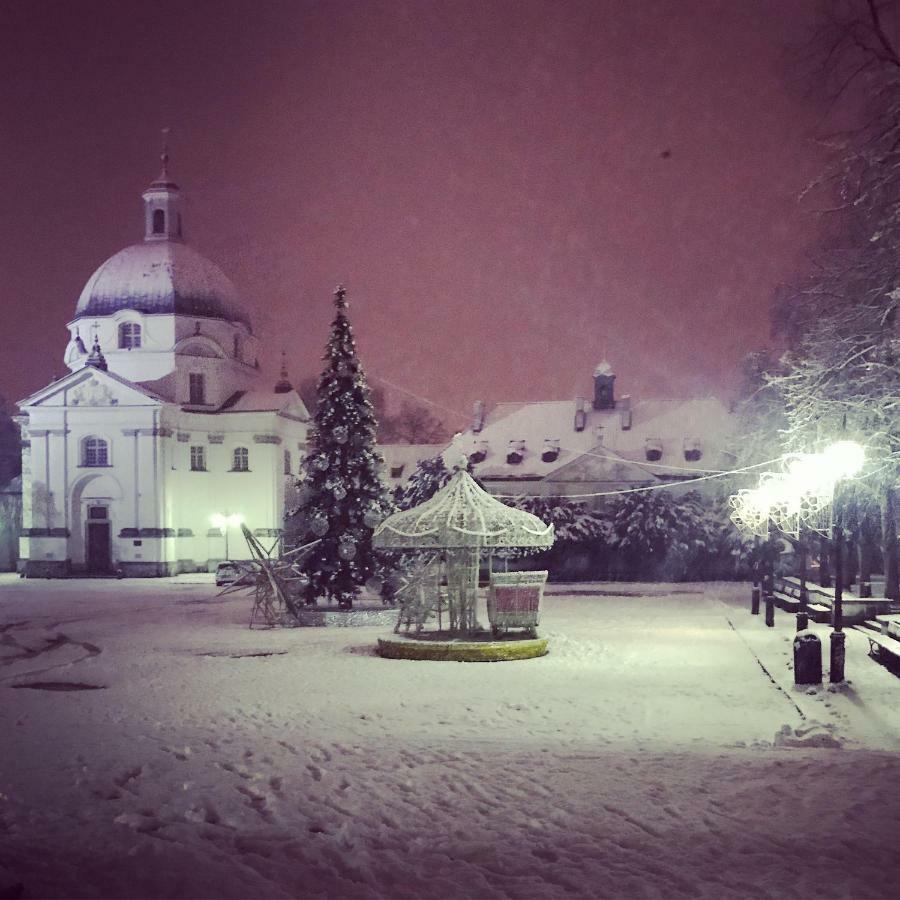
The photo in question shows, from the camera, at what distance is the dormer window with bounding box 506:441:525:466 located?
57.5 meters

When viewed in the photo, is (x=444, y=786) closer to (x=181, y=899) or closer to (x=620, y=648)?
(x=181, y=899)

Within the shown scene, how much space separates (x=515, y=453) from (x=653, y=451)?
7.00m

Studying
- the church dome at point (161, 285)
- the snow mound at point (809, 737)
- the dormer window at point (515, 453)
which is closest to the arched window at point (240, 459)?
the church dome at point (161, 285)

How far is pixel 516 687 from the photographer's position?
15.4 m

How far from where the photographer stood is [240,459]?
58844 mm

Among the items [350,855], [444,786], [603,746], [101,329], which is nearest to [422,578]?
[603,746]

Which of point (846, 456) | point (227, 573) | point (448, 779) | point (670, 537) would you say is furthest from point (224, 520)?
point (448, 779)

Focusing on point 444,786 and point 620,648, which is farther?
point 620,648

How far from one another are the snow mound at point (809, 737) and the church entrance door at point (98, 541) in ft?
155

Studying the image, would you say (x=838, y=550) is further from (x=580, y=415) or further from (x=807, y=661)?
(x=580, y=415)

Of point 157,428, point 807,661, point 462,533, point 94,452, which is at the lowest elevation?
point 807,661

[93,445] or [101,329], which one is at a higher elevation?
[101,329]

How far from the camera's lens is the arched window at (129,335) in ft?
193

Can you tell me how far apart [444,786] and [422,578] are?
12.1 meters
